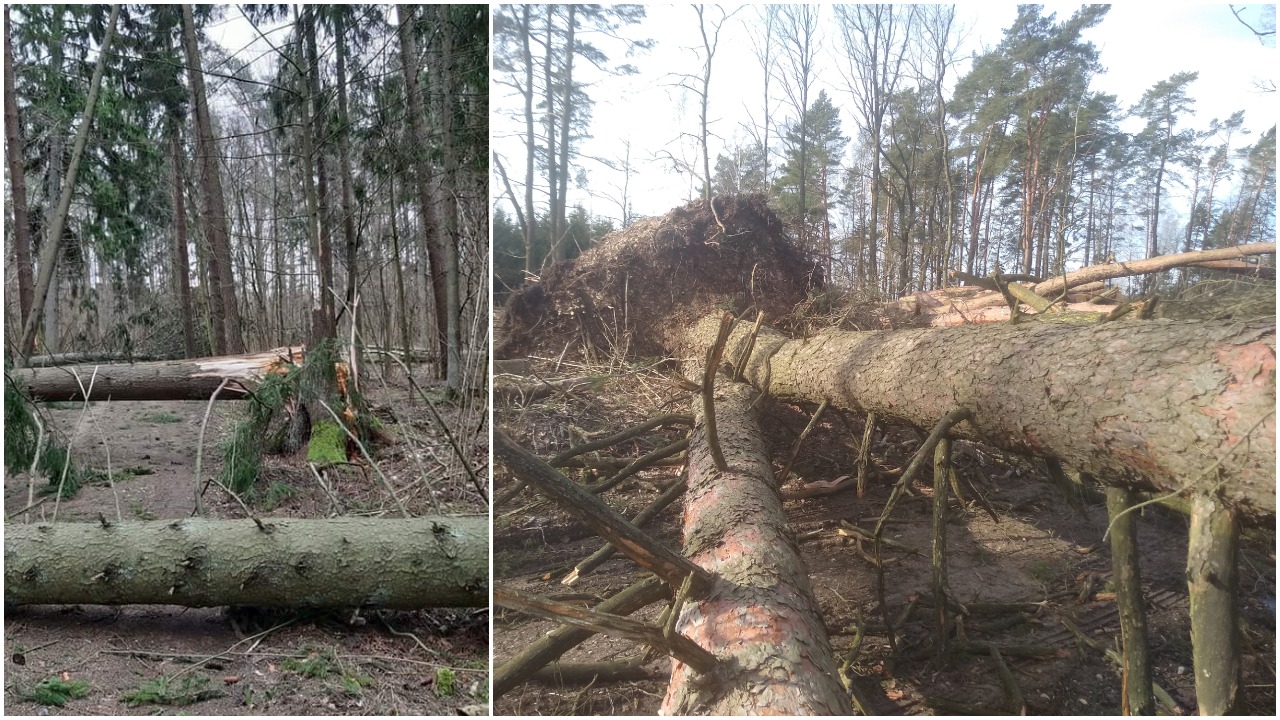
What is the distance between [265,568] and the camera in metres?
1.80

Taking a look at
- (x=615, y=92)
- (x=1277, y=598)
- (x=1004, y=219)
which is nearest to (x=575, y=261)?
(x=615, y=92)

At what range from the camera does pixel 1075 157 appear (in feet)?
3.66

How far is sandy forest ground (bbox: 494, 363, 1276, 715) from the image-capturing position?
90cm

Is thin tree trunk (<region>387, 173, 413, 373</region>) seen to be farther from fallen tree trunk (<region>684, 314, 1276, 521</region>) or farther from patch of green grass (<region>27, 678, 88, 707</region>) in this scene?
fallen tree trunk (<region>684, 314, 1276, 521</region>)

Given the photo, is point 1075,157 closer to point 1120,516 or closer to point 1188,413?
point 1188,413

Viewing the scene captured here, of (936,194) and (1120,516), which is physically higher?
(936,194)

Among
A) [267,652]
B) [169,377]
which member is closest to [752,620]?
[267,652]

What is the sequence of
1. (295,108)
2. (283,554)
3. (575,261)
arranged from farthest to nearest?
(295,108) < (283,554) < (575,261)

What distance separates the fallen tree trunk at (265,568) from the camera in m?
1.79

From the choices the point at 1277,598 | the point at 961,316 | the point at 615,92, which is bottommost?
the point at 1277,598

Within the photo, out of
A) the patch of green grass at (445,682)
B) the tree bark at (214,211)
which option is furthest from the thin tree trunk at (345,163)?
the patch of green grass at (445,682)

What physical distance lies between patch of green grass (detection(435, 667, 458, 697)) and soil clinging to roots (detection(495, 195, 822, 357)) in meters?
0.90

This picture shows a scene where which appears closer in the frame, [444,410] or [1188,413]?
[1188,413]

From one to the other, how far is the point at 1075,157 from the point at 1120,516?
63 centimetres
